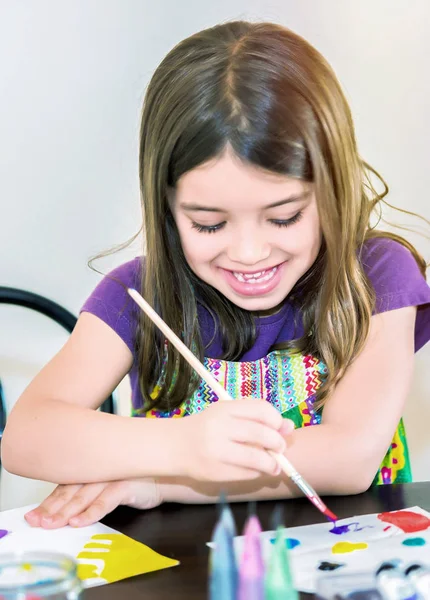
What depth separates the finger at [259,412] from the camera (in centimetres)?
72

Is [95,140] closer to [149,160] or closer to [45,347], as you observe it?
[45,347]

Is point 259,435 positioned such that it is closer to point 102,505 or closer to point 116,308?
point 102,505

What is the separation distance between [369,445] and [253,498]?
0.47ft

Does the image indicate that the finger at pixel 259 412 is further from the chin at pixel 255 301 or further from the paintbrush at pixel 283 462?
the chin at pixel 255 301

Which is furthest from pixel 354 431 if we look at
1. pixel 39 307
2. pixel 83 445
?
pixel 39 307

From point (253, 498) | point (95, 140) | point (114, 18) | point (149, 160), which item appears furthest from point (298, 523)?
point (114, 18)

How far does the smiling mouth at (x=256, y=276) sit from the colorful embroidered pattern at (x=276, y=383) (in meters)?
0.16

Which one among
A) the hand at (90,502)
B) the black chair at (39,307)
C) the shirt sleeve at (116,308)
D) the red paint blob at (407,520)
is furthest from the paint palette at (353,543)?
the black chair at (39,307)

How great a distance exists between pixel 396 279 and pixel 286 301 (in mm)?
152

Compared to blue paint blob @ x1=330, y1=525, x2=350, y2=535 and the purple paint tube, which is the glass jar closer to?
the purple paint tube

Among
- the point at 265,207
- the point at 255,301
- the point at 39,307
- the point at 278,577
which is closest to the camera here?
the point at 278,577

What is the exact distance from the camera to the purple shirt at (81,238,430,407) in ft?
3.42

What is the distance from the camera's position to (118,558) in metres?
0.68

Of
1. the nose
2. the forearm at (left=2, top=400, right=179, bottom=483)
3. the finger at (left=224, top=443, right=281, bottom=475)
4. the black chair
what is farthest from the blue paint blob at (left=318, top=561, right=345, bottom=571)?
the black chair
